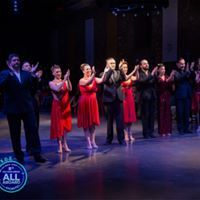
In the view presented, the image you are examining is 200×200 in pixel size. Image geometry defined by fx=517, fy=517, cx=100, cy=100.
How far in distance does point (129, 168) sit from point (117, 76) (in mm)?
2818

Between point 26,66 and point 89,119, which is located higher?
point 26,66

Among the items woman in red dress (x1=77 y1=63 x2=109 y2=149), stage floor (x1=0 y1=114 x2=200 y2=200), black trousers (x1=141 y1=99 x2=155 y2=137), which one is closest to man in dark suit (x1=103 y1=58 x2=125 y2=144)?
stage floor (x1=0 y1=114 x2=200 y2=200)

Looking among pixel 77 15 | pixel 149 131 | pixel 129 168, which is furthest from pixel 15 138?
pixel 77 15

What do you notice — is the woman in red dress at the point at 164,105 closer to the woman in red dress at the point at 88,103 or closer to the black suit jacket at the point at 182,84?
the black suit jacket at the point at 182,84

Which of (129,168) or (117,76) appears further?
(117,76)

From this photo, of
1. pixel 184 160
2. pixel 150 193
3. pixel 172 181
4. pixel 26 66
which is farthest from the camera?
pixel 26 66

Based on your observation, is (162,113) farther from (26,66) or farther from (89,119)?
(26,66)

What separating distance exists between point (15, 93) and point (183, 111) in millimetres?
4817

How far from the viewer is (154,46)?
17297 millimetres

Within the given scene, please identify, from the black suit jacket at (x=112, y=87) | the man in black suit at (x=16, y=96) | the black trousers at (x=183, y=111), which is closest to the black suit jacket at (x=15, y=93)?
the man in black suit at (x=16, y=96)

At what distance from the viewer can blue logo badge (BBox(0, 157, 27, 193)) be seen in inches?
207

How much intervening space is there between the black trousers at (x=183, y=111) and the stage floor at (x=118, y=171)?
73cm

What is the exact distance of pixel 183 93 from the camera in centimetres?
1125

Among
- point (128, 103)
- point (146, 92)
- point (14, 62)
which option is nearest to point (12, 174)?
point (14, 62)
